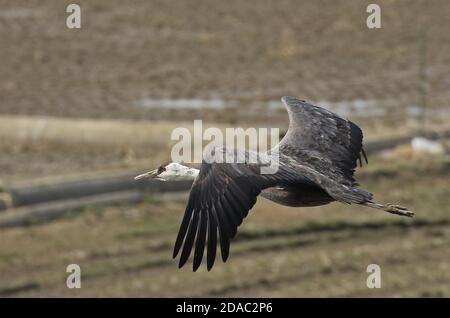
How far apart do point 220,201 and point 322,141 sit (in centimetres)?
254

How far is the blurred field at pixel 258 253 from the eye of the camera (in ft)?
56.6

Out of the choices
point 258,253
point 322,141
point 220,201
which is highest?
point 322,141

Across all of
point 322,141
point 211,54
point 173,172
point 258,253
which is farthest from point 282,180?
point 211,54

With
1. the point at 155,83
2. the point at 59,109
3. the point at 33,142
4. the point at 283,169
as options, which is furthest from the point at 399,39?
the point at 283,169

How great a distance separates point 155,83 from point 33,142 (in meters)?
5.92

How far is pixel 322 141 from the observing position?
13297mm

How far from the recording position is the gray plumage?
10.9m

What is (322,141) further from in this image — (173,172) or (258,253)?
(258,253)

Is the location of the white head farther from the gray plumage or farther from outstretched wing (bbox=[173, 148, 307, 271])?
outstretched wing (bbox=[173, 148, 307, 271])

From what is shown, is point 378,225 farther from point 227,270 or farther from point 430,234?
point 227,270

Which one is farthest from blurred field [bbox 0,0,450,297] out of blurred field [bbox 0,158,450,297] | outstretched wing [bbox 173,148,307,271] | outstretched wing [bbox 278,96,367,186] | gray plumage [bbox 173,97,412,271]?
outstretched wing [bbox 173,148,307,271]

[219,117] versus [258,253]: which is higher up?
[219,117]

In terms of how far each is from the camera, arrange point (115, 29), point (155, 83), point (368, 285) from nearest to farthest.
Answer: point (368, 285), point (155, 83), point (115, 29)

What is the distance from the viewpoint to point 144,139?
2411 centimetres
